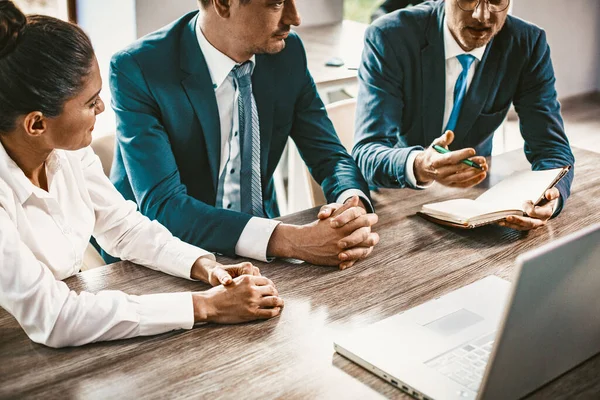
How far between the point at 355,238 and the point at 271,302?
0.30m

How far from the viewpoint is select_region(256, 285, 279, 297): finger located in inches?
51.5

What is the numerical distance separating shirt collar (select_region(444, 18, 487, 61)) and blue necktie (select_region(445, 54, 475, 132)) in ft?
0.04

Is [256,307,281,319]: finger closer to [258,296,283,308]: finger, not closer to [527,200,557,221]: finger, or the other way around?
[258,296,283,308]: finger

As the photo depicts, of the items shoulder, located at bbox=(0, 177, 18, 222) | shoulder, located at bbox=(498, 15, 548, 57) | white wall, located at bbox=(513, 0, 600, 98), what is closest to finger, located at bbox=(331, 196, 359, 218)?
shoulder, located at bbox=(0, 177, 18, 222)

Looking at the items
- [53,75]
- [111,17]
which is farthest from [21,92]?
[111,17]

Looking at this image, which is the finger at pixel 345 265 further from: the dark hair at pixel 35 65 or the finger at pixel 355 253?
the dark hair at pixel 35 65

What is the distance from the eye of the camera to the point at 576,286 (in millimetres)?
1020

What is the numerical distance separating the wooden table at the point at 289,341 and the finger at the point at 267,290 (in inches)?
1.5

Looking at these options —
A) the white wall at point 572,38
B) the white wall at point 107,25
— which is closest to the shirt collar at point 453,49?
the white wall at point 107,25

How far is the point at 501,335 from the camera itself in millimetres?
926

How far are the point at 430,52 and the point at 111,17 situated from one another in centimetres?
172

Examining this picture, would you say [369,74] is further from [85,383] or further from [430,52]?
[85,383]

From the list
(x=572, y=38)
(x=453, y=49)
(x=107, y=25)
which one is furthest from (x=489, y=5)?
(x=572, y=38)

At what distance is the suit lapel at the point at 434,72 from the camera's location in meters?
2.17
